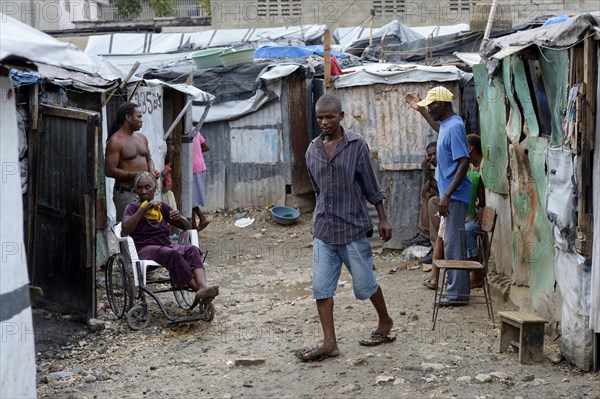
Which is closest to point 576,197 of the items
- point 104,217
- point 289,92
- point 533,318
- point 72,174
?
point 533,318

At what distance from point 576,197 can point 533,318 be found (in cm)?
99

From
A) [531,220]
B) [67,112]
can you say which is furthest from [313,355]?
[67,112]

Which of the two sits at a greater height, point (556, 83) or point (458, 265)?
point (556, 83)

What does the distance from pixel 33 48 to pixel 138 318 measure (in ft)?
13.5

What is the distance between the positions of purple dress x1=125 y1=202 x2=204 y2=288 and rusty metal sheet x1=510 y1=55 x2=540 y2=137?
3.10 meters

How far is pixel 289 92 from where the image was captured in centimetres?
1461

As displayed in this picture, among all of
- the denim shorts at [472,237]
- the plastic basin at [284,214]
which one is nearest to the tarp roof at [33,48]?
the denim shorts at [472,237]

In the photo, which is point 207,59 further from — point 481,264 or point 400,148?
point 481,264

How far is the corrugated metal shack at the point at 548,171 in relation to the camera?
5699 mm

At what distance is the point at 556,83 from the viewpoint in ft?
21.3

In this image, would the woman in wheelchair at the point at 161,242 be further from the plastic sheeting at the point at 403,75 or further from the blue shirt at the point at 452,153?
the plastic sheeting at the point at 403,75

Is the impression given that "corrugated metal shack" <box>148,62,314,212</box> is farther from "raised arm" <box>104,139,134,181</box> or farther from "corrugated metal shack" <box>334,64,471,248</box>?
"raised arm" <box>104,139,134,181</box>

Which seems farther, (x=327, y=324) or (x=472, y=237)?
(x=472, y=237)

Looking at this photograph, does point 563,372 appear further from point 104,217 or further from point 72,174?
point 104,217
